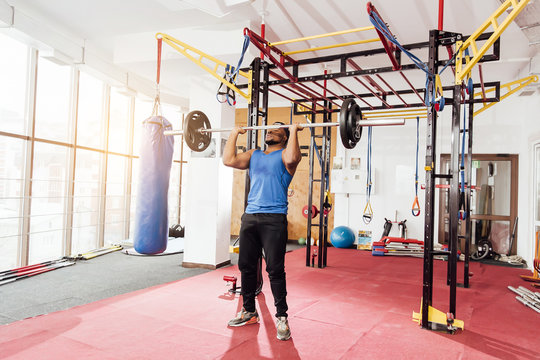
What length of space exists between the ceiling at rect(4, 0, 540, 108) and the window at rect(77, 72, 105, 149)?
82 centimetres

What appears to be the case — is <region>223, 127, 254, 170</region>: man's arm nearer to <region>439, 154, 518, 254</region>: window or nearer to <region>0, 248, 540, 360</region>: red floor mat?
<region>0, 248, 540, 360</region>: red floor mat

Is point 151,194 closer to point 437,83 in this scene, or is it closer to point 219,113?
point 219,113

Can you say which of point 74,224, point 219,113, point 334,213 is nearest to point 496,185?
point 334,213

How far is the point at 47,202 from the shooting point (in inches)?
210

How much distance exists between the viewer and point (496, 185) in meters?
6.61

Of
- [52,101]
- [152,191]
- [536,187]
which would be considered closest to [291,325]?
[152,191]

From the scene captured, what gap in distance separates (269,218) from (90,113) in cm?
483

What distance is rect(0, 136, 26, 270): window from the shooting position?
465 centimetres

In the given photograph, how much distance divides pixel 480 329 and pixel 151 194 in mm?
3153

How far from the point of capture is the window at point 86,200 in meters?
5.89

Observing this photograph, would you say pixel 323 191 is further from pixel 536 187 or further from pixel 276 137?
pixel 536 187

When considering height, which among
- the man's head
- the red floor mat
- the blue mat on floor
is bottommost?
the blue mat on floor

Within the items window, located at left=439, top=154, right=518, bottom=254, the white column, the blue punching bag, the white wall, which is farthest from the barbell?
window, located at left=439, top=154, right=518, bottom=254

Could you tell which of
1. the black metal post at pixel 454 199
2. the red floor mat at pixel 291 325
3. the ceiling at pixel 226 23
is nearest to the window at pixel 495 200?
the ceiling at pixel 226 23
